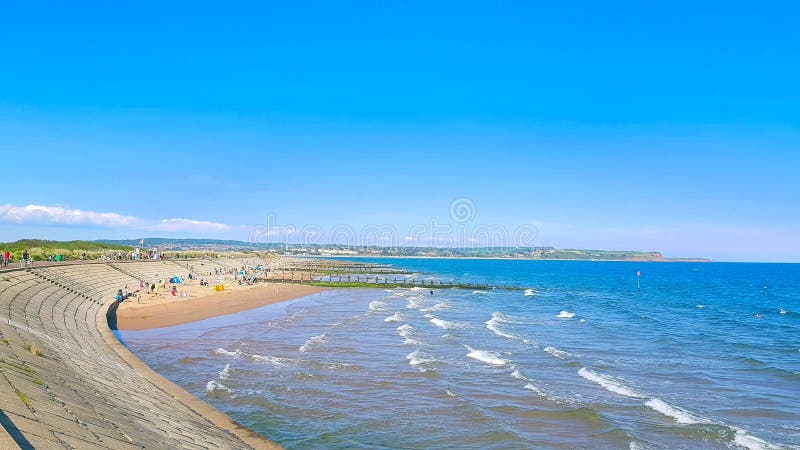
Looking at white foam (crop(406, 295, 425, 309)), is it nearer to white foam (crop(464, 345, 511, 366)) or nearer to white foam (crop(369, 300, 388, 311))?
white foam (crop(369, 300, 388, 311))

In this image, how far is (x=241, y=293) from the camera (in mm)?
61812

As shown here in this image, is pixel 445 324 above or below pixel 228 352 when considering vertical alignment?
below

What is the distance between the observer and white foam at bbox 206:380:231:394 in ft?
65.0

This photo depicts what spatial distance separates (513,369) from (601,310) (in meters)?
33.7

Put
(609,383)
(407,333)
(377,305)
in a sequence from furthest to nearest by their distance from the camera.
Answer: (377,305)
(407,333)
(609,383)

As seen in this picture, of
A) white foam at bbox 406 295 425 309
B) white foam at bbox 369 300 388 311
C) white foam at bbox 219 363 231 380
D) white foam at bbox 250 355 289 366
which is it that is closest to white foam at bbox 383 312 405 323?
white foam at bbox 369 300 388 311

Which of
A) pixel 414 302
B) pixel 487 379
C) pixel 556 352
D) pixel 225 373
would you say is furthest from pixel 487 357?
pixel 414 302

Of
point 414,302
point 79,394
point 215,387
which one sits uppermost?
point 79,394

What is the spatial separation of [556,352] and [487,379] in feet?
26.3

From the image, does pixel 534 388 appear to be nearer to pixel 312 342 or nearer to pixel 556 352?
pixel 556 352

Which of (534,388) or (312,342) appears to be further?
(312,342)

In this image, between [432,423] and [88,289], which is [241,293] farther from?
[432,423]

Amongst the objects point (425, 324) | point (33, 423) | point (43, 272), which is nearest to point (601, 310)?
point (425, 324)

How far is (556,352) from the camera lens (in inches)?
1152
